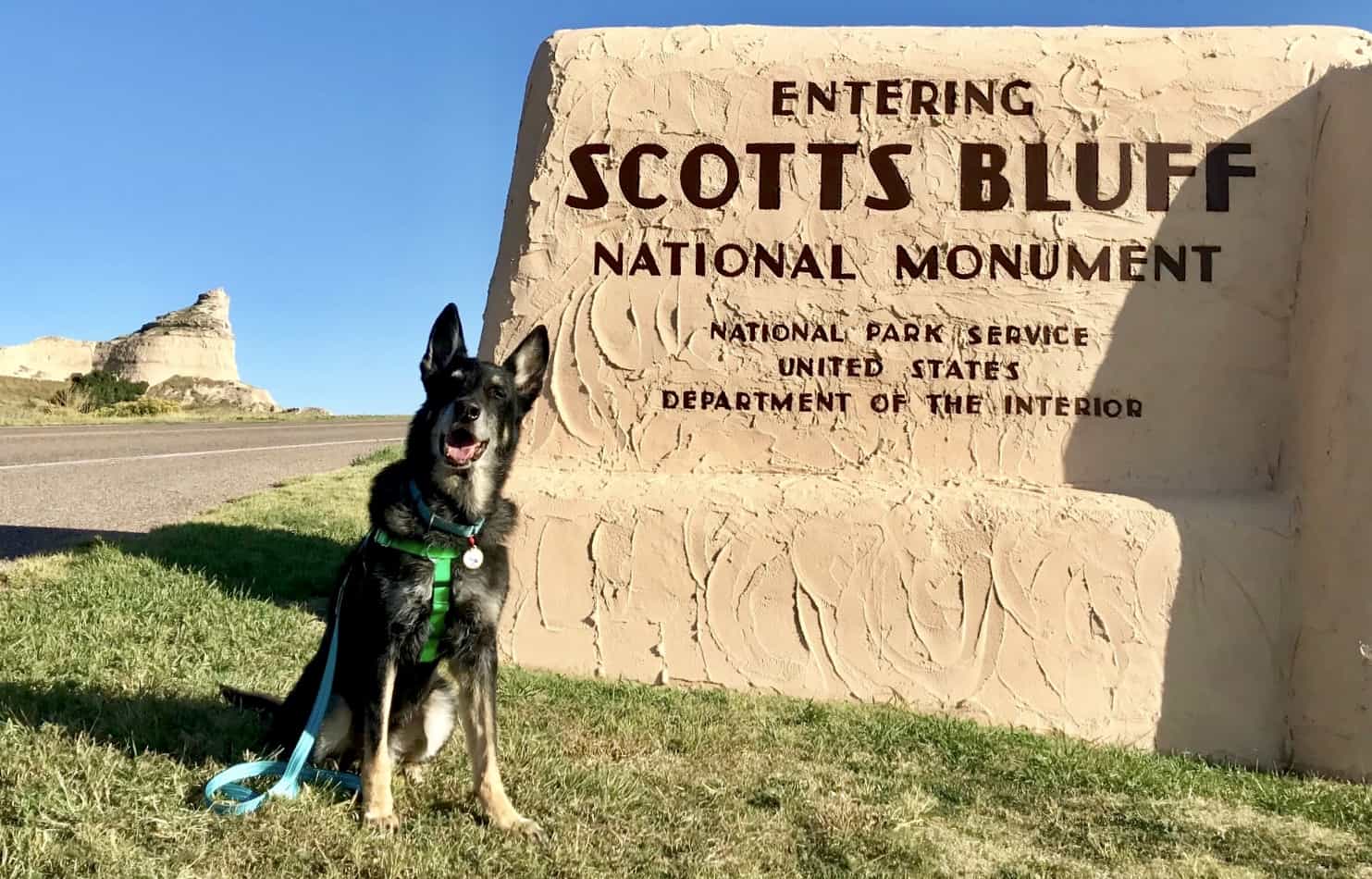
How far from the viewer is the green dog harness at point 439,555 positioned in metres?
3.26

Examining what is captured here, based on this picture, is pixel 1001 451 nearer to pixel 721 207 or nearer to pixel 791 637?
pixel 791 637

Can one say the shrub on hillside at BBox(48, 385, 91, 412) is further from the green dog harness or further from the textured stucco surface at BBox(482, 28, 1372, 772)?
the green dog harness

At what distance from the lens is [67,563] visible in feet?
22.5

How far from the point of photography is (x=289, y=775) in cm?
322

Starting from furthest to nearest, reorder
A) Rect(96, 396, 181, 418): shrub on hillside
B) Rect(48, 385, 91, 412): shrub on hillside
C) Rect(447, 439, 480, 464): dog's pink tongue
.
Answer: Rect(48, 385, 91, 412): shrub on hillside
Rect(96, 396, 181, 418): shrub on hillside
Rect(447, 439, 480, 464): dog's pink tongue

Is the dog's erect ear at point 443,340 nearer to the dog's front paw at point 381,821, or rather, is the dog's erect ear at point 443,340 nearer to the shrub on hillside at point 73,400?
the dog's front paw at point 381,821

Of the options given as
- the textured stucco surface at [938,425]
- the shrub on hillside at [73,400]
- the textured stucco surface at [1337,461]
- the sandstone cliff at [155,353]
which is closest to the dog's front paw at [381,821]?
the textured stucco surface at [938,425]

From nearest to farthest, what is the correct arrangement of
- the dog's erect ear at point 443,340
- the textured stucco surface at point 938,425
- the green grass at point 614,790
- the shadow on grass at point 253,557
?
1. the green grass at point 614,790
2. the dog's erect ear at point 443,340
3. the textured stucco surface at point 938,425
4. the shadow on grass at point 253,557

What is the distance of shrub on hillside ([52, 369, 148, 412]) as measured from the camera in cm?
3628

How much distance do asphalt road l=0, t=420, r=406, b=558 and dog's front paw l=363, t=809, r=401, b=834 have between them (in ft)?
20.9

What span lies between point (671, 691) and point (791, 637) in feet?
2.46

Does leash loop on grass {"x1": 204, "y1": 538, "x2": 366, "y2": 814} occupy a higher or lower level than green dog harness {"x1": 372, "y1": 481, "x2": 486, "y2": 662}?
lower

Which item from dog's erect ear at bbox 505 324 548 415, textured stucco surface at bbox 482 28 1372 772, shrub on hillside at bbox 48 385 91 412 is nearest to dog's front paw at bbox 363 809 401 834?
dog's erect ear at bbox 505 324 548 415

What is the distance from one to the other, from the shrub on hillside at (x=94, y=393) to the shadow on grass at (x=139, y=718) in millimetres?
36654
